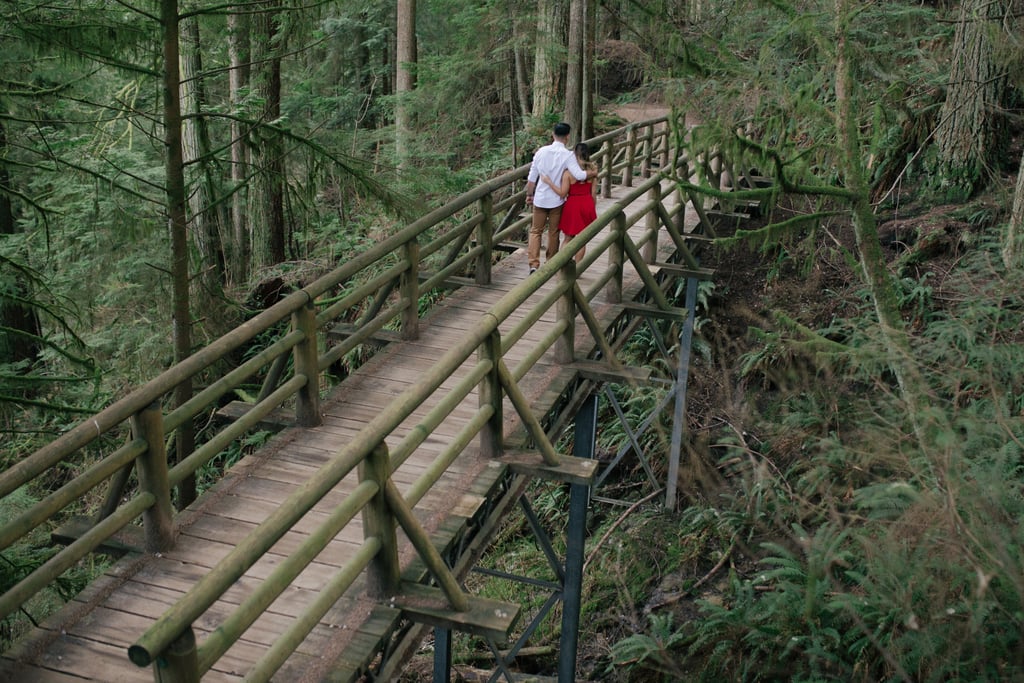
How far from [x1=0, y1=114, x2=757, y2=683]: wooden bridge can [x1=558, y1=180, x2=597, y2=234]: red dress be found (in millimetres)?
1815

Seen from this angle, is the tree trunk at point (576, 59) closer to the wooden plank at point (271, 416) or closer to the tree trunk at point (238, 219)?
the tree trunk at point (238, 219)

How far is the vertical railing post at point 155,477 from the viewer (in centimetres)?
486

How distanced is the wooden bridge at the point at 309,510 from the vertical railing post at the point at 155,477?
0.01 metres

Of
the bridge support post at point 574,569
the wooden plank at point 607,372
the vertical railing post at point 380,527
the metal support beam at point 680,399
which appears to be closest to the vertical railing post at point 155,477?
the vertical railing post at point 380,527

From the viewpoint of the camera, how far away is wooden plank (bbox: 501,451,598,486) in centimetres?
625

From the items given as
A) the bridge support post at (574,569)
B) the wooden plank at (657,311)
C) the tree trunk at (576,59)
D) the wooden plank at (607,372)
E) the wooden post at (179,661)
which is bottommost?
the bridge support post at (574,569)

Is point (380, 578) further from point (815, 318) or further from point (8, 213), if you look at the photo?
point (8, 213)

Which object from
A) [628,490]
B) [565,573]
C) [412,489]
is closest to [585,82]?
[628,490]

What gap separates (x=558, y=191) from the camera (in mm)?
9859

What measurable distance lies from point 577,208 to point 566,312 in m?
2.80

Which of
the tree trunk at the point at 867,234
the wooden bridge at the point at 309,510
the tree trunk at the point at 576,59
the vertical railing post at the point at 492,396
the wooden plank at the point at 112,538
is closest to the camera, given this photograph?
the wooden bridge at the point at 309,510

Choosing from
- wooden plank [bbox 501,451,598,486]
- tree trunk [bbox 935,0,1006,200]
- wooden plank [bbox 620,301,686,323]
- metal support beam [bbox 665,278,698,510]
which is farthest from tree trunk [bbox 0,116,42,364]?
tree trunk [bbox 935,0,1006,200]

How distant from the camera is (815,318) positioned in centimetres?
A: 1394

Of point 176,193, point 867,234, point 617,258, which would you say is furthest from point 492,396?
point 867,234
